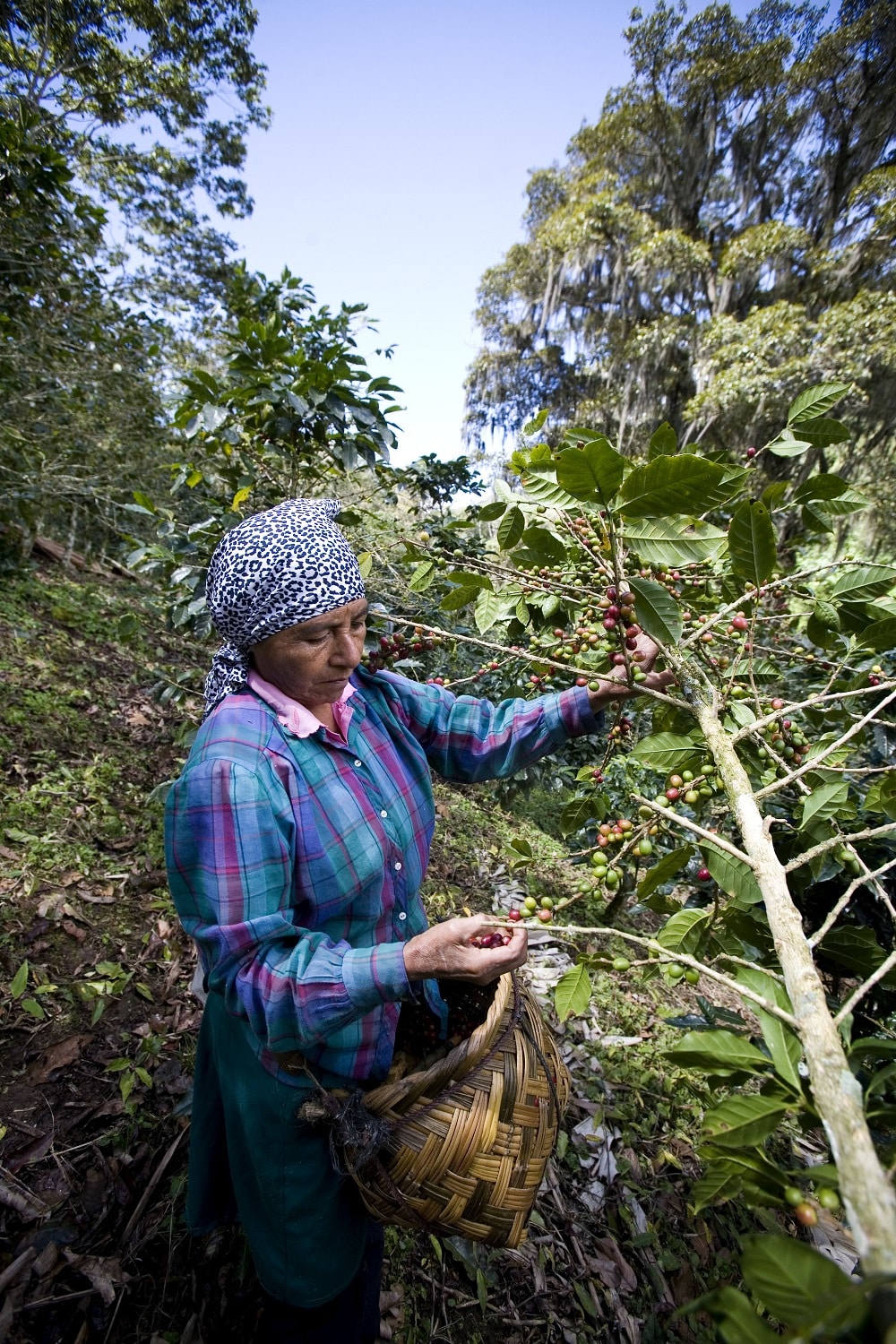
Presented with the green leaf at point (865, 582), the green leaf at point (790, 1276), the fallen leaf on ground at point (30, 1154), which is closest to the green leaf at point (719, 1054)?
the green leaf at point (790, 1276)

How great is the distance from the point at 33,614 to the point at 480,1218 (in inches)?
264

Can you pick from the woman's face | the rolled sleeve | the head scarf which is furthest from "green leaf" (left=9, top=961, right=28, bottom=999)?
the rolled sleeve

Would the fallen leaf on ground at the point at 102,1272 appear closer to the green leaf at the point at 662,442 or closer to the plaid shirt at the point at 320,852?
the plaid shirt at the point at 320,852

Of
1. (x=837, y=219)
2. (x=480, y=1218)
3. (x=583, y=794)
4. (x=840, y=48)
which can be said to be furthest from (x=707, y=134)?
(x=480, y=1218)

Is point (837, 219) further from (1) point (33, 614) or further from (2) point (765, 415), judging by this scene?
(1) point (33, 614)

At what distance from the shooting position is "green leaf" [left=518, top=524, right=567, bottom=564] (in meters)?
1.30

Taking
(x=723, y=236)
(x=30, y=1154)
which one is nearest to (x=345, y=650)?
(x=30, y=1154)

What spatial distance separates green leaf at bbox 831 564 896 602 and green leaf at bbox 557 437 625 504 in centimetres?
62

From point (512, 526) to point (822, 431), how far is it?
0.65 m

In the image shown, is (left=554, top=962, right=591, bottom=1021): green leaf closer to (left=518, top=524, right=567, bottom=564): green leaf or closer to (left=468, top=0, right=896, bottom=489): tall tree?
(left=518, top=524, right=567, bottom=564): green leaf

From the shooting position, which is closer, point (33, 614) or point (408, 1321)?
point (408, 1321)

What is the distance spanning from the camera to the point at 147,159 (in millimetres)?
9742

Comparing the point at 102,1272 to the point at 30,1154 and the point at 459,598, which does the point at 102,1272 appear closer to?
the point at 30,1154

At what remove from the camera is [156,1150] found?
6.88 ft
